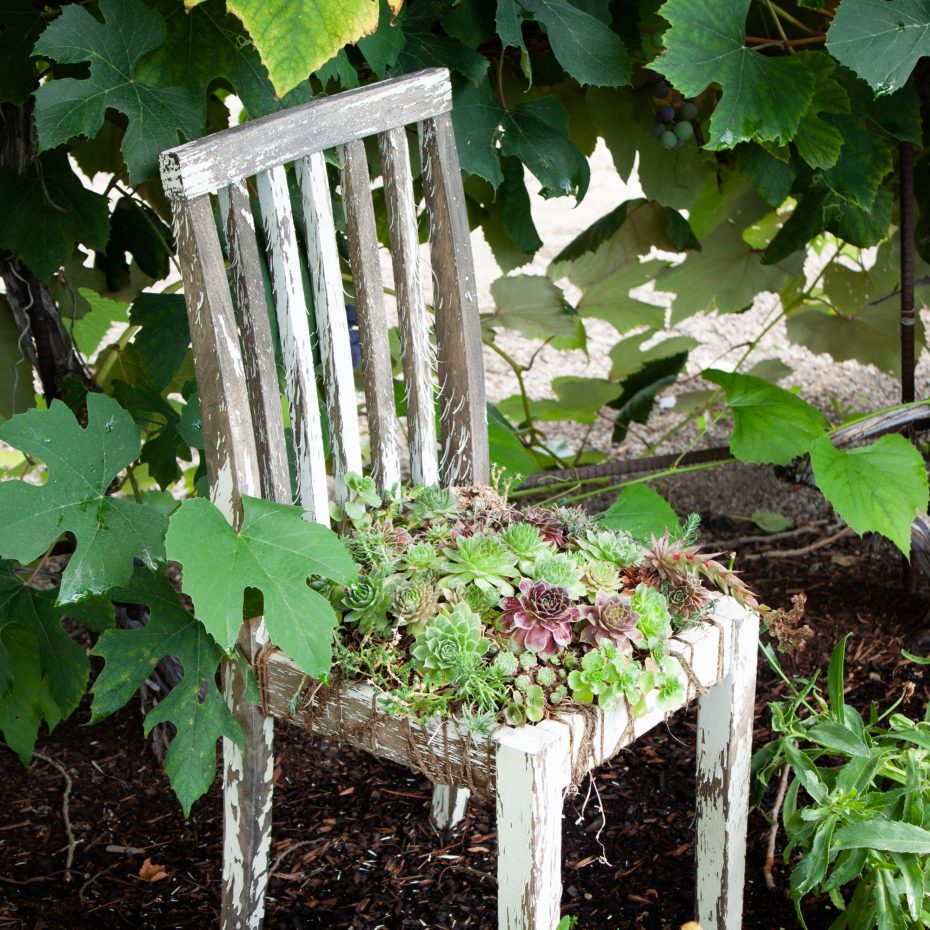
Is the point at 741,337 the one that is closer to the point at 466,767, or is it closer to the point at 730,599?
the point at 730,599

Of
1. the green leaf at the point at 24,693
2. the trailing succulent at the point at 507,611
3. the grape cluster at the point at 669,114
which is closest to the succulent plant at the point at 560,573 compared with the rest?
the trailing succulent at the point at 507,611

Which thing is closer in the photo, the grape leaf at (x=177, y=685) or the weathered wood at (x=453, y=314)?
the grape leaf at (x=177, y=685)

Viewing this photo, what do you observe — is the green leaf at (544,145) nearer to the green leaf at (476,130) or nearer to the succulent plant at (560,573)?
the green leaf at (476,130)

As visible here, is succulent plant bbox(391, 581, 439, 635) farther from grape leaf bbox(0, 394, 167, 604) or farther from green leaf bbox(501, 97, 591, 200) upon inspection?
green leaf bbox(501, 97, 591, 200)

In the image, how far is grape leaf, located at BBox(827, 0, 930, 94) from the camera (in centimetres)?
132

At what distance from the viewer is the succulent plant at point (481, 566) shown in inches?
43.6

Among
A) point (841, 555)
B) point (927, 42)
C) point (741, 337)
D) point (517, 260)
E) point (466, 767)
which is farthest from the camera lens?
point (741, 337)

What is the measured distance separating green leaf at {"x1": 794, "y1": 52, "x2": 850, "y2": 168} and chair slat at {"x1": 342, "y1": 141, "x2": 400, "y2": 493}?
1.86 feet

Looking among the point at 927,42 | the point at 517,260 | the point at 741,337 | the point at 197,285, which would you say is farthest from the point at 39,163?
the point at 741,337

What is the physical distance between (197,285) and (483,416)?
1.44 feet

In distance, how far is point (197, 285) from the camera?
106 cm

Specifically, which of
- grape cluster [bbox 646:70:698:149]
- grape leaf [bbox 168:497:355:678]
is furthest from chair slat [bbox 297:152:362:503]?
grape cluster [bbox 646:70:698:149]

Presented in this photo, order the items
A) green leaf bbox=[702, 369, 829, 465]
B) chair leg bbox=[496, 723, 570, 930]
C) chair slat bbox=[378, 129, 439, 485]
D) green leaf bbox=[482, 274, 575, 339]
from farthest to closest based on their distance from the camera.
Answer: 1. green leaf bbox=[482, 274, 575, 339]
2. green leaf bbox=[702, 369, 829, 465]
3. chair slat bbox=[378, 129, 439, 485]
4. chair leg bbox=[496, 723, 570, 930]

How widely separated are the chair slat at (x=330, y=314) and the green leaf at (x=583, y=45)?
343 millimetres
